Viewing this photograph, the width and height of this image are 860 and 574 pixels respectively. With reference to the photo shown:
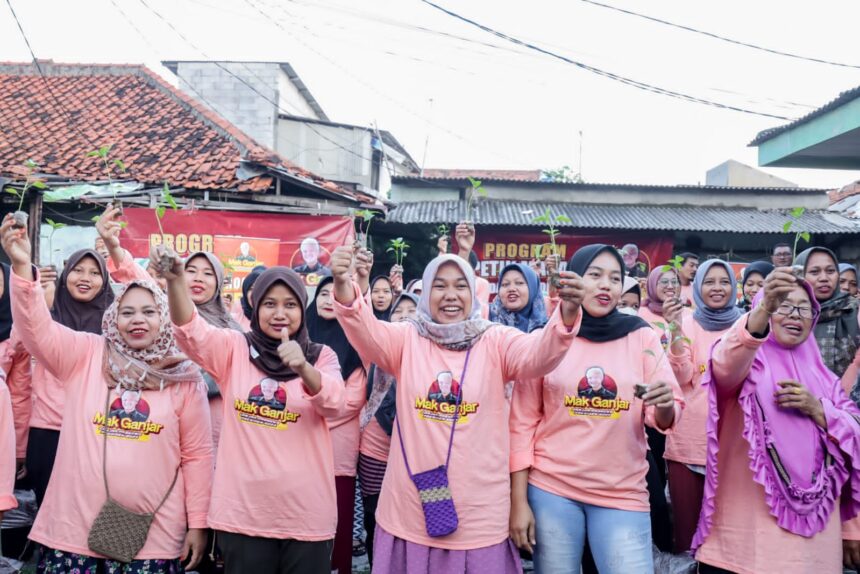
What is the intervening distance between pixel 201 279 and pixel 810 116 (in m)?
8.77

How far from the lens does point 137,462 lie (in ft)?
9.37

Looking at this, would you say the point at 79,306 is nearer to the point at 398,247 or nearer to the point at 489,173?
the point at 398,247

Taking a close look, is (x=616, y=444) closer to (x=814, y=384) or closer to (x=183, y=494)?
(x=814, y=384)

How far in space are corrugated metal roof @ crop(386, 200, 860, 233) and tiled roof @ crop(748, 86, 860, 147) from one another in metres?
2.12

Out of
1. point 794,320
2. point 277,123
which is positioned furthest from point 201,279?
point 277,123

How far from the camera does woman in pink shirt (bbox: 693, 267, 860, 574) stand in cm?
271

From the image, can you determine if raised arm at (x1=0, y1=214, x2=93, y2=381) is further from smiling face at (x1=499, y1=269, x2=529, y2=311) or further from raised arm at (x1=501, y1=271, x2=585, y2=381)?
smiling face at (x1=499, y1=269, x2=529, y2=311)

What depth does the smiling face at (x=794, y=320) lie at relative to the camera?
2.86 m

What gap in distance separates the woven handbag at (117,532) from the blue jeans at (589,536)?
1.65 meters

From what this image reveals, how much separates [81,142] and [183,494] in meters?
11.2

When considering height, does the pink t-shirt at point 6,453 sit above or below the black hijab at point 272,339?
below

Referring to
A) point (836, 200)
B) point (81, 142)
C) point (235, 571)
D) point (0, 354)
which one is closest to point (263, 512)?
point (235, 571)

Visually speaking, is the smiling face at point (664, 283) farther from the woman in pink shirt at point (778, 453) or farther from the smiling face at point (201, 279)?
the smiling face at point (201, 279)

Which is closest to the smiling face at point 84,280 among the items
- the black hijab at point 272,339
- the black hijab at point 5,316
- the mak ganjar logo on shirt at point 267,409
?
the black hijab at point 5,316
